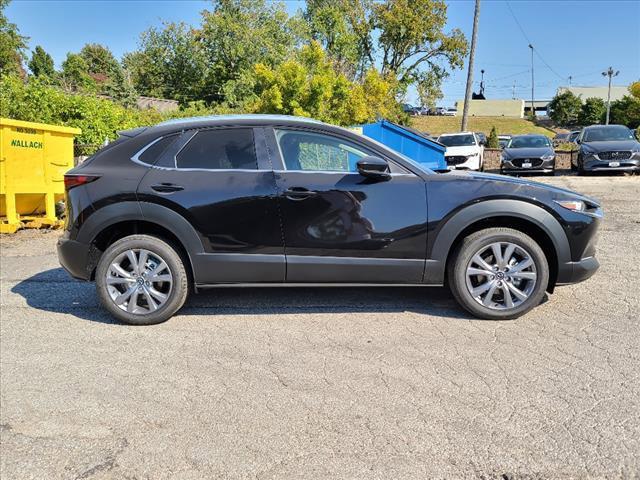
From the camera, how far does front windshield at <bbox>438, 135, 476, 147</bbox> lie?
18.0 metres

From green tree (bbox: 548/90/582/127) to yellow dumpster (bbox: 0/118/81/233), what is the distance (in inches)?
2394

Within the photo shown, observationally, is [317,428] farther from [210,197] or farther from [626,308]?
[626,308]

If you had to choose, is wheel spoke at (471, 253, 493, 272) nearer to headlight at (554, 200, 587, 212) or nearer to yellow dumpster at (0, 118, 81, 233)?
headlight at (554, 200, 587, 212)

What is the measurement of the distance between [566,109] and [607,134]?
48.6m

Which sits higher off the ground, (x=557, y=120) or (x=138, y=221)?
(x=557, y=120)

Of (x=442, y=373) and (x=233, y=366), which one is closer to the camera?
(x=442, y=373)

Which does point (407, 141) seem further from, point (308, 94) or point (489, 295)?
point (489, 295)

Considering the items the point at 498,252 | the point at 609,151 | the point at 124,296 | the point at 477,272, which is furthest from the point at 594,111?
the point at 124,296

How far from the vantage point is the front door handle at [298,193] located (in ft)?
Result: 13.8

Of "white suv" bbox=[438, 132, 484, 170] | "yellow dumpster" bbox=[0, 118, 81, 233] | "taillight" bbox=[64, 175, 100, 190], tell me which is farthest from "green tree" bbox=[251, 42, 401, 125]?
"taillight" bbox=[64, 175, 100, 190]

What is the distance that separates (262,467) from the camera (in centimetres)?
251

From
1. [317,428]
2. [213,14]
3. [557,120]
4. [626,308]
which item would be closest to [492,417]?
[317,428]

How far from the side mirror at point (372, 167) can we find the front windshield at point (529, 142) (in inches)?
545

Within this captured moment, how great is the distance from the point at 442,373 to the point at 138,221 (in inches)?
109
